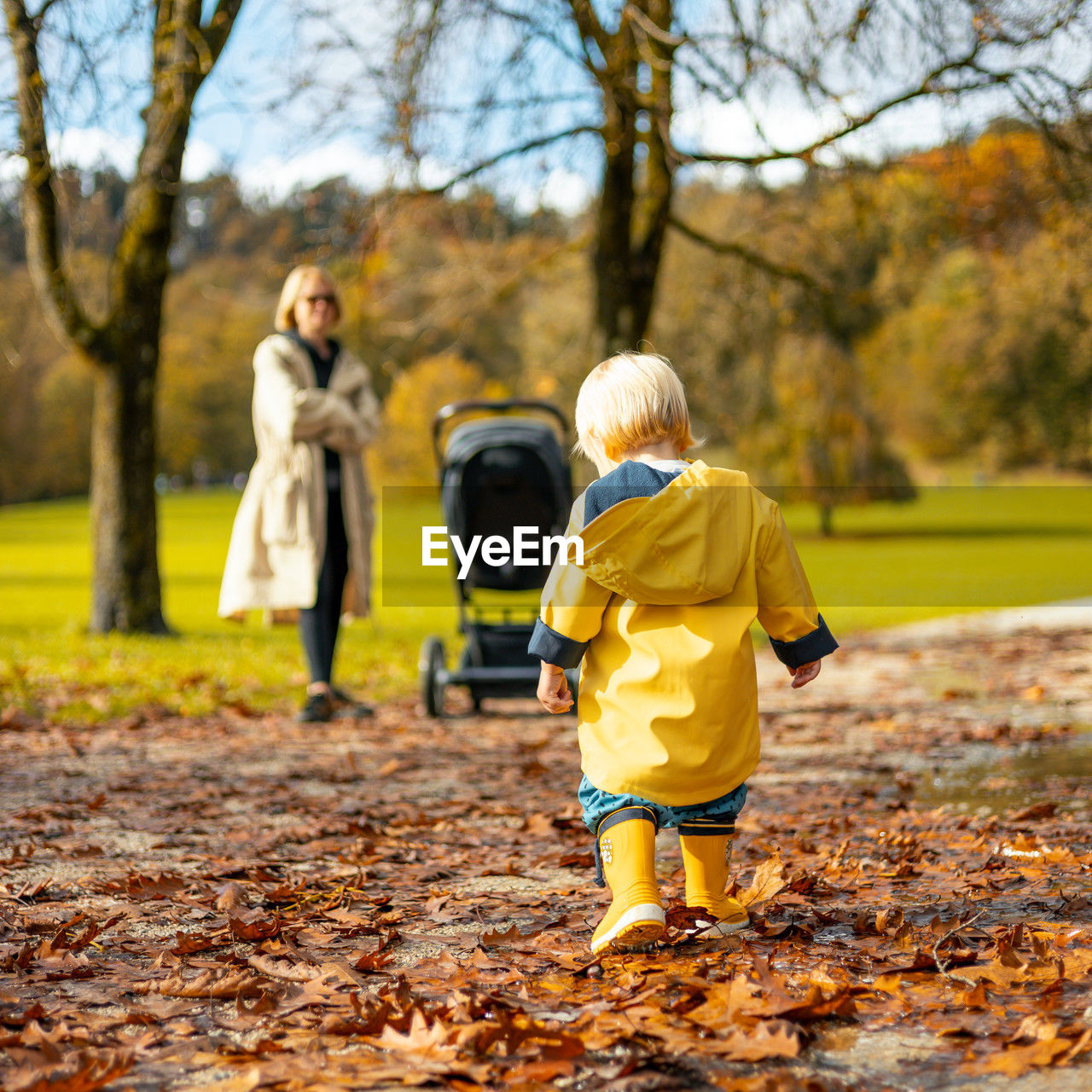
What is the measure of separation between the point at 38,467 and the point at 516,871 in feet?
170

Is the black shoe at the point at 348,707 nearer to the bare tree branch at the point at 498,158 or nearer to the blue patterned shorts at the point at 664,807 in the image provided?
the blue patterned shorts at the point at 664,807

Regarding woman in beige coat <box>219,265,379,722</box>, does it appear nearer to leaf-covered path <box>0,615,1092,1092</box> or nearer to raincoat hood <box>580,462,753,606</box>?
leaf-covered path <box>0,615,1092,1092</box>

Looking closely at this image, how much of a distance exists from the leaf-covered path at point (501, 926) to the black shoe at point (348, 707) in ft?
1.75

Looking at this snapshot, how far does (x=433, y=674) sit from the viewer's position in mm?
6523

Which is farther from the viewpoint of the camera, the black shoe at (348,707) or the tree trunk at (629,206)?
the tree trunk at (629,206)

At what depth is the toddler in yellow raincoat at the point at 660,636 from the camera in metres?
2.86

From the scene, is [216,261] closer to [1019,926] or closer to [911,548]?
[911,548]

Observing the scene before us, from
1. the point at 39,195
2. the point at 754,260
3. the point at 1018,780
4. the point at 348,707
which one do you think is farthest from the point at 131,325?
the point at 1018,780

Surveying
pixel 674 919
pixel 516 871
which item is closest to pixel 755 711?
pixel 674 919

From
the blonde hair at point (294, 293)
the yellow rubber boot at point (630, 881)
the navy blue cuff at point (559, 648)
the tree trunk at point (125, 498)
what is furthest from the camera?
the tree trunk at point (125, 498)

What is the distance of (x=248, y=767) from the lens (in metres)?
Answer: 5.33

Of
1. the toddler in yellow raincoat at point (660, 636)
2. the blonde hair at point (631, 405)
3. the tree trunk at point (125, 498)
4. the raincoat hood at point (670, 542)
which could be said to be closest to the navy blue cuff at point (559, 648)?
the toddler in yellow raincoat at point (660, 636)

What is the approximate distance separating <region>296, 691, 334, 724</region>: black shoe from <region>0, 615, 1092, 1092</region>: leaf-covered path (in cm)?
44

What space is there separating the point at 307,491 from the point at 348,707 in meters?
1.17
